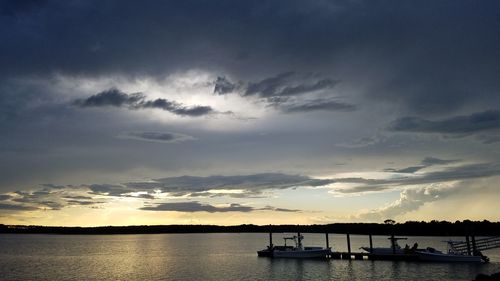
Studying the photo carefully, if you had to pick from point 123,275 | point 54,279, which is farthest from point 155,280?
point 54,279

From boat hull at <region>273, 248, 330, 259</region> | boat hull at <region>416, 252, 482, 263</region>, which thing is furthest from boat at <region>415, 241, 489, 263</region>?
boat hull at <region>273, 248, 330, 259</region>

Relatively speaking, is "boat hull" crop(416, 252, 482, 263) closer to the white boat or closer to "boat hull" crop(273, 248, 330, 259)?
the white boat

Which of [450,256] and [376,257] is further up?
[450,256]

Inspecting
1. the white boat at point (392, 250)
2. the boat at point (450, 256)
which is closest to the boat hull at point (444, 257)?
the boat at point (450, 256)

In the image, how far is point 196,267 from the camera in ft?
270

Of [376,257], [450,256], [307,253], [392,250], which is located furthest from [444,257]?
[307,253]

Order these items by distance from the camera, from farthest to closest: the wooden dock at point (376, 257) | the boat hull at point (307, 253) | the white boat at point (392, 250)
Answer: the boat hull at point (307, 253), the white boat at point (392, 250), the wooden dock at point (376, 257)

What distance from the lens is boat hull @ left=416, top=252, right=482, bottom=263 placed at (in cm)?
7631

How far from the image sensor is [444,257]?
78.2 m

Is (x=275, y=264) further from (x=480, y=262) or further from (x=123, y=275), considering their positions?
(x=480, y=262)

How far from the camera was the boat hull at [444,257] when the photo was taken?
250ft

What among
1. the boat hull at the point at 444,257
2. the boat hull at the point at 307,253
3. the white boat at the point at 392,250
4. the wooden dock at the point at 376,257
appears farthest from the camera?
the boat hull at the point at 307,253

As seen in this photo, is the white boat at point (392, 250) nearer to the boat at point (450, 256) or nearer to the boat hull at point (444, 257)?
the boat at point (450, 256)

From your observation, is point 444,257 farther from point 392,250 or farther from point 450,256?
point 392,250
